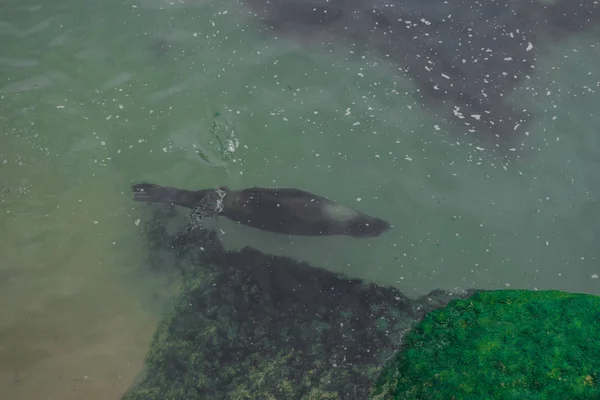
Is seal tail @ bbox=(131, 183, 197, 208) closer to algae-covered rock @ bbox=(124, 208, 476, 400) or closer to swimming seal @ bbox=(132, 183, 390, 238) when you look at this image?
swimming seal @ bbox=(132, 183, 390, 238)

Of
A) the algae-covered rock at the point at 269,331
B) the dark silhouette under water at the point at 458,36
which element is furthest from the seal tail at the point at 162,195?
the dark silhouette under water at the point at 458,36

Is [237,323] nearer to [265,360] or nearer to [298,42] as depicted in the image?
[265,360]

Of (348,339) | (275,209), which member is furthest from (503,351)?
(275,209)

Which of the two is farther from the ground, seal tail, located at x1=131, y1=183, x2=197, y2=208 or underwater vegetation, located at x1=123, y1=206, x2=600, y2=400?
seal tail, located at x1=131, y1=183, x2=197, y2=208

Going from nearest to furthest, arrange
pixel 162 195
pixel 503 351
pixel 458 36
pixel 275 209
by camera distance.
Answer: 1. pixel 503 351
2. pixel 275 209
3. pixel 162 195
4. pixel 458 36

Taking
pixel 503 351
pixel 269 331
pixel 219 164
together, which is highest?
pixel 219 164

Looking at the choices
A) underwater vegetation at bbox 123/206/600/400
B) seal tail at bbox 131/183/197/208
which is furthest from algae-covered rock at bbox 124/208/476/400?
seal tail at bbox 131/183/197/208

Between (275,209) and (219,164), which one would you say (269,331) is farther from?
(219,164)
